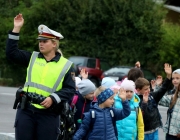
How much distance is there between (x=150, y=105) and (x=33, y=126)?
2.61 meters

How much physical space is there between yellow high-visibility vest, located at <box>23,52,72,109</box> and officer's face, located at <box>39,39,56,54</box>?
10cm

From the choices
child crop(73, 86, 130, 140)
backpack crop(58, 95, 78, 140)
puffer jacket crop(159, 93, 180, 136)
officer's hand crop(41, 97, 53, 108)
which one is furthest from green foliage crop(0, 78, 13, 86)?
officer's hand crop(41, 97, 53, 108)

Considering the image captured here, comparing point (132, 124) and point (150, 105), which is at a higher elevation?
point (150, 105)

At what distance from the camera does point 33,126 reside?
6449 mm

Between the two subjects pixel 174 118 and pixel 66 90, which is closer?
pixel 66 90

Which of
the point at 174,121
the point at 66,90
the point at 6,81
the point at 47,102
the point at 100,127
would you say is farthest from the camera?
the point at 6,81

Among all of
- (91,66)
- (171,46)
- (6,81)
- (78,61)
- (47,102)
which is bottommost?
(6,81)

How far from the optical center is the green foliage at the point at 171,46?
33156mm

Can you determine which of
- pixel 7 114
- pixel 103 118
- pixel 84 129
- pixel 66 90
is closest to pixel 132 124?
pixel 103 118

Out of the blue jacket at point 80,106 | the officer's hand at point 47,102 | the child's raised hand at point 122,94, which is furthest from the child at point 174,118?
the officer's hand at point 47,102

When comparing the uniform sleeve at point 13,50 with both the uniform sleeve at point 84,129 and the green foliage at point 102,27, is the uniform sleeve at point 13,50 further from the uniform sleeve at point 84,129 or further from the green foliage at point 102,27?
the green foliage at point 102,27

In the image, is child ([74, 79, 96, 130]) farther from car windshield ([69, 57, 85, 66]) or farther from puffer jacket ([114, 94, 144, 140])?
car windshield ([69, 57, 85, 66])

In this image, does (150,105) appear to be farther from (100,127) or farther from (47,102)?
(47,102)

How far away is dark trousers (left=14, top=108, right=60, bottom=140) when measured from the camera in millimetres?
6418
